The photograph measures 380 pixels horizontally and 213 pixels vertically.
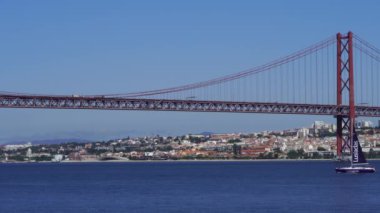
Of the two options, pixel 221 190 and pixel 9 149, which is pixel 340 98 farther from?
pixel 9 149

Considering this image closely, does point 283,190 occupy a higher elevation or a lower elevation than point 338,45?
lower

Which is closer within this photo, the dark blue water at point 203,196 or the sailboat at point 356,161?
the dark blue water at point 203,196

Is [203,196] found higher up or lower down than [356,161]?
lower down

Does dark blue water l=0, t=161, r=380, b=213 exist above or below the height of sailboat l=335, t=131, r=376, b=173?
below

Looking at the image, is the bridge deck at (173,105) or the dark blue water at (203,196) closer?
the dark blue water at (203,196)

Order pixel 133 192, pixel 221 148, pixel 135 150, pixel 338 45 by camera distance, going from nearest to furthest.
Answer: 1. pixel 133 192
2. pixel 338 45
3. pixel 221 148
4. pixel 135 150

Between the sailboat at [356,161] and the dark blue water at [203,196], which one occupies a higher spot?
the sailboat at [356,161]

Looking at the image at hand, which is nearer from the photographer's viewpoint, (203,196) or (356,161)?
(203,196)

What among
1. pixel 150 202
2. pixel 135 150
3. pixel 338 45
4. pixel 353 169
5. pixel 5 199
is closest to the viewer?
pixel 150 202

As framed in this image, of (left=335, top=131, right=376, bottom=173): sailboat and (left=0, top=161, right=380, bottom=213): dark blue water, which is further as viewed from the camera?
(left=335, top=131, right=376, bottom=173): sailboat

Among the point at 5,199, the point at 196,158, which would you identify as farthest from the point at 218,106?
the point at 196,158

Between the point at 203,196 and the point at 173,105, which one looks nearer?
the point at 203,196
